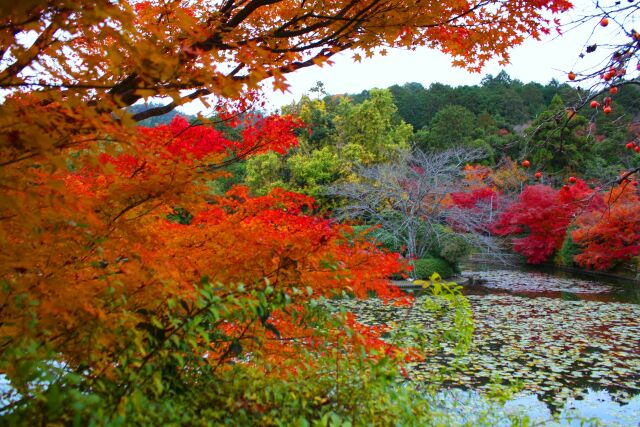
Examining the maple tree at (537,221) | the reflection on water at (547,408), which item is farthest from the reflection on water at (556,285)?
the reflection on water at (547,408)

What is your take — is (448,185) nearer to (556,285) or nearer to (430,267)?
(430,267)

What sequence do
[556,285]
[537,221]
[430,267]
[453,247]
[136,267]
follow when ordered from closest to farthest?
[136,267] → [430,267] → [453,247] → [556,285] → [537,221]

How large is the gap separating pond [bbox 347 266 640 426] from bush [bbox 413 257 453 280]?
1182mm

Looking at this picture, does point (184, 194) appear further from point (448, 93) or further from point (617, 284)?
point (448, 93)

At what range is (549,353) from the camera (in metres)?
7.12

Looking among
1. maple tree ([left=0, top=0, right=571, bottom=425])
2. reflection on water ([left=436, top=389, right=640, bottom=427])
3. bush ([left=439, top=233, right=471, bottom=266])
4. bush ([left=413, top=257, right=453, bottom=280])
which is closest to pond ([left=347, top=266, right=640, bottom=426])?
reflection on water ([left=436, top=389, right=640, bottom=427])

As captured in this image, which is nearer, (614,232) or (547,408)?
(547,408)

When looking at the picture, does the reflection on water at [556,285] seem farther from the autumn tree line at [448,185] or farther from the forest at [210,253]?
the forest at [210,253]

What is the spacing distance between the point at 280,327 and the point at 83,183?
164 centimetres

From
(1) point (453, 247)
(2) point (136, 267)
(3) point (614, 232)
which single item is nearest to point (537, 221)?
(3) point (614, 232)

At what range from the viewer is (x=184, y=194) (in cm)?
→ 190

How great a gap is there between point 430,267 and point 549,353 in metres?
7.01

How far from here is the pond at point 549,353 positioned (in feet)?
17.1

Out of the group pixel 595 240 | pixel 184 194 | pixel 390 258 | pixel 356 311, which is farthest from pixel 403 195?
pixel 184 194
